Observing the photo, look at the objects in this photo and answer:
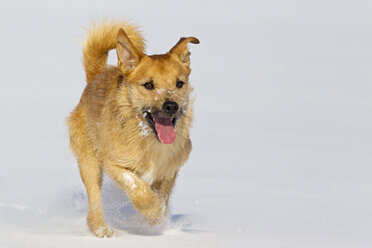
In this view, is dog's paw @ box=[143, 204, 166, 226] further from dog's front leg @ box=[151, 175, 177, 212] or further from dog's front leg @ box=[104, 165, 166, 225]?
dog's front leg @ box=[151, 175, 177, 212]

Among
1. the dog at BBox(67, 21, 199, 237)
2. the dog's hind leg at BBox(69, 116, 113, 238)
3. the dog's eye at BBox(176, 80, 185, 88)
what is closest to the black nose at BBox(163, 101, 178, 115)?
the dog at BBox(67, 21, 199, 237)

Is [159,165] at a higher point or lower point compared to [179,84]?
lower

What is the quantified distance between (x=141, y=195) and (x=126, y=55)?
45.0 inches

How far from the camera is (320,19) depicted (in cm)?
2958

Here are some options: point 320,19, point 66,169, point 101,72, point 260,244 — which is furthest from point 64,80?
point 320,19

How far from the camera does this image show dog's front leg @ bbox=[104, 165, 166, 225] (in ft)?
16.9

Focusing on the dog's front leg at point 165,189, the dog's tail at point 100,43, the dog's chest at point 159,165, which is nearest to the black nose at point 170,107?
the dog's chest at point 159,165

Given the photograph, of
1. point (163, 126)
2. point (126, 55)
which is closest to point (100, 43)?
point (126, 55)

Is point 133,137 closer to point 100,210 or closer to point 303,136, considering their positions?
point 100,210

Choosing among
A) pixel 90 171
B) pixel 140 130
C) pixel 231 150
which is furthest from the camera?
pixel 231 150

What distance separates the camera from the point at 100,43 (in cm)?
648

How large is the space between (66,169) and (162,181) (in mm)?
3066

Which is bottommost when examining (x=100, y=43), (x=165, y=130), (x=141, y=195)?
(x=141, y=195)

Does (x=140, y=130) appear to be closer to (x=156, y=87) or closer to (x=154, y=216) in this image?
(x=156, y=87)
